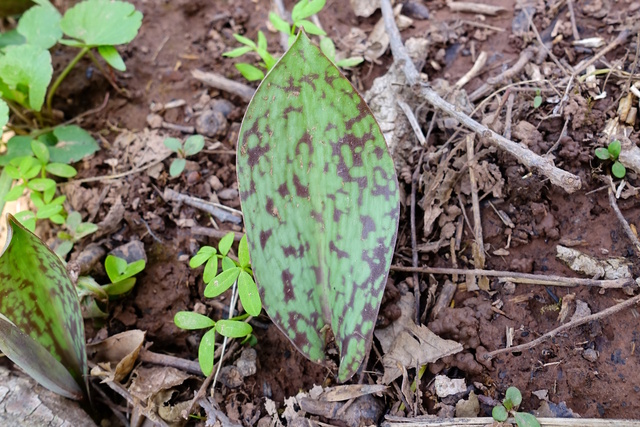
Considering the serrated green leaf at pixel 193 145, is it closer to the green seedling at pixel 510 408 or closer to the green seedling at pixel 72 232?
the green seedling at pixel 72 232

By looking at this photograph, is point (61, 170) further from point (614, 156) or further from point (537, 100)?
point (614, 156)

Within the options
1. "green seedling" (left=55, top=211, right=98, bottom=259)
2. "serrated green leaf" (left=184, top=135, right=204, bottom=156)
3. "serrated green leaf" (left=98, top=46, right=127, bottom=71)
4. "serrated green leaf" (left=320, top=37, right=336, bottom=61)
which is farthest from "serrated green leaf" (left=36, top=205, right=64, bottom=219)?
"serrated green leaf" (left=320, top=37, right=336, bottom=61)

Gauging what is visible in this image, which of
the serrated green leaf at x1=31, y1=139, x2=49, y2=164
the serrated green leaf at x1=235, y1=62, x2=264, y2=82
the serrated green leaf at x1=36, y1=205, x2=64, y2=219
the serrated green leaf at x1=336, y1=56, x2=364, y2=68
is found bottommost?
the serrated green leaf at x1=36, y1=205, x2=64, y2=219

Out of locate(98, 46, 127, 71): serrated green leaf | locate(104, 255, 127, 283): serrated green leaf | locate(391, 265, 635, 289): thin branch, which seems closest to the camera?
locate(391, 265, 635, 289): thin branch

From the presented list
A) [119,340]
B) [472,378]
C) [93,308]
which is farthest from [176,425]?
[472,378]

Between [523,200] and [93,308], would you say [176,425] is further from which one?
[523,200]

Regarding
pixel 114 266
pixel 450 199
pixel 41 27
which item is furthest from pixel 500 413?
pixel 41 27

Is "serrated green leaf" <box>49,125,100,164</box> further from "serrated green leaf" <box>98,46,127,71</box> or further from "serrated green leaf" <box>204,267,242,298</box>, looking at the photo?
"serrated green leaf" <box>204,267,242,298</box>
